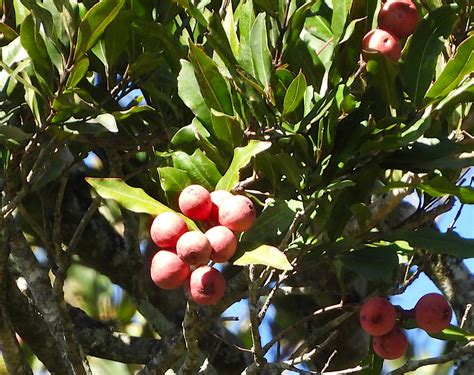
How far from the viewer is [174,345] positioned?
99.3 inches

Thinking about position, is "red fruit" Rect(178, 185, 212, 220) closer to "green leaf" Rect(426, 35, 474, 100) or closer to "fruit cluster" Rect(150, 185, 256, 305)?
"fruit cluster" Rect(150, 185, 256, 305)

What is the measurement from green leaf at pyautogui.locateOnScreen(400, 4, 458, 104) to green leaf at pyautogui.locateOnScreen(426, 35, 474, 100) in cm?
4

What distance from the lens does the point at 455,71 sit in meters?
1.89

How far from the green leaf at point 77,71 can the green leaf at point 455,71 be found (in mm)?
677

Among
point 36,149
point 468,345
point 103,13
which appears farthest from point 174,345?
point 103,13

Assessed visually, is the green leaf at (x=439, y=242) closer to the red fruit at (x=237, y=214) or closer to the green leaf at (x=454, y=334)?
the green leaf at (x=454, y=334)

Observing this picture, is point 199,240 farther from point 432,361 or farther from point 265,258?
point 432,361

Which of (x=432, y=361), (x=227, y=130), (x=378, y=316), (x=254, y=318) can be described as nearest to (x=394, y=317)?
(x=378, y=316)

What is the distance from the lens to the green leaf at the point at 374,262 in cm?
192

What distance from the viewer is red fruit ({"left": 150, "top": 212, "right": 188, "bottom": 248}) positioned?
1.71m

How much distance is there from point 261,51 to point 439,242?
0.53m

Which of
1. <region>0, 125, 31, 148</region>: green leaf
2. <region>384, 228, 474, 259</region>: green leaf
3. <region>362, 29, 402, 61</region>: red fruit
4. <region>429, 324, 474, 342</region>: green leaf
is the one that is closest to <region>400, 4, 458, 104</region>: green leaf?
<region>362, 29, 402, 61</region>: red fruit

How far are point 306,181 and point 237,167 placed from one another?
0.67 feet

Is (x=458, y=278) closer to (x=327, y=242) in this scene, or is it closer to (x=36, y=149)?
(x=327, y=242)
